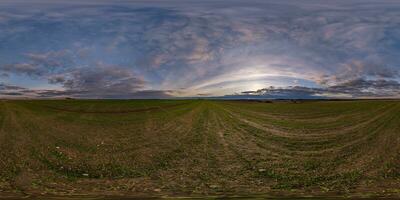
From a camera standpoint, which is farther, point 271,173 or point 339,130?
point 339,130

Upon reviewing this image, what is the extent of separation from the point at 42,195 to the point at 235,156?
420 inches

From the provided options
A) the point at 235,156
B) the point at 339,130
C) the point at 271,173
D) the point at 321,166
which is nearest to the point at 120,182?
the point at 271,173

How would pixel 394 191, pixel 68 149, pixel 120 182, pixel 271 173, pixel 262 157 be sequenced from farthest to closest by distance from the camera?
1. pixel 68 149
2. pixel 262 157
3. pixel 271 173
4. pixel 120 182
5. pixel 394 191

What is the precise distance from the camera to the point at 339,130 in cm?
3356

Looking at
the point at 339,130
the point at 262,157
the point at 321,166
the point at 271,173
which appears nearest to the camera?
the point at 271,173

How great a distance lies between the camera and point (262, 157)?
21.8 metres

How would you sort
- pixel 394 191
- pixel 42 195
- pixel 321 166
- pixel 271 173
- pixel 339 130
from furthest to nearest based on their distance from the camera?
pixel 339 130, pixel 321 166, pixel 271 173, pixel 394 191, pixel 42 195

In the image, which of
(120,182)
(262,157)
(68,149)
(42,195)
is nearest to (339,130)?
(262,157)

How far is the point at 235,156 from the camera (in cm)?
2227

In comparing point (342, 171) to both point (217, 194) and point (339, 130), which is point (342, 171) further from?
point (339, 130)

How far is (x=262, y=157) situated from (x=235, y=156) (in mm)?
1311

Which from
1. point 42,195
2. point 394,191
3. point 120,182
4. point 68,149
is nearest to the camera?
point 42,195

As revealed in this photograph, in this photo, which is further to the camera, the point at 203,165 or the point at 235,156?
the point at 235,156

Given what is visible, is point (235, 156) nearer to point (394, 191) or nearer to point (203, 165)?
point (203, 165)
